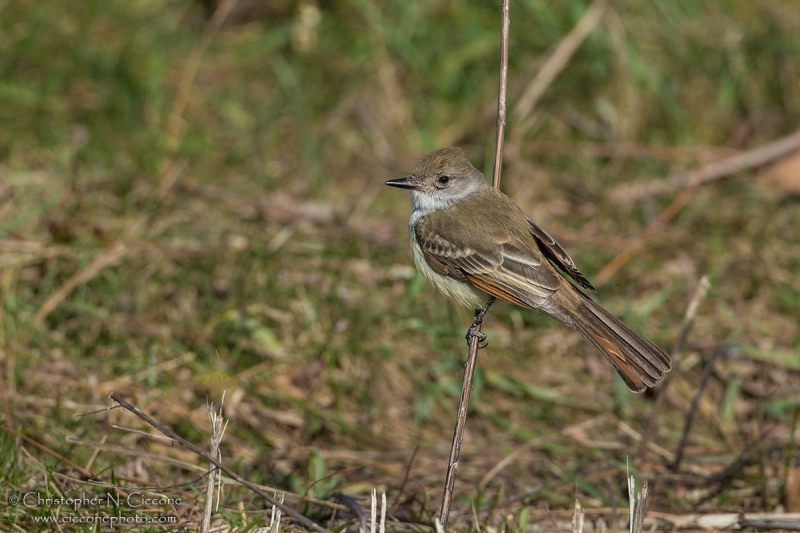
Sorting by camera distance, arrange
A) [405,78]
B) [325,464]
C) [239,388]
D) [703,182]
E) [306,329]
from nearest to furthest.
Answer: [325,464]
[239,388]
[306,329]
[703,182]
[405,78]

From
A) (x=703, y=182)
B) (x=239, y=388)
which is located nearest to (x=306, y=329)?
(x=239, y=388)

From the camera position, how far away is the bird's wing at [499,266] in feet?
13.7

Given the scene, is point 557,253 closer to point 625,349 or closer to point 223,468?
point 625,349

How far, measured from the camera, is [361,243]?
20.7 feet

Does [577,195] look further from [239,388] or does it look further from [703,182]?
[239,388]

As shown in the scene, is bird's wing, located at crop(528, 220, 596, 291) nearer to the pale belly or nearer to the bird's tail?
the bird's tail

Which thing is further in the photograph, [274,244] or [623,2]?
[623,2]

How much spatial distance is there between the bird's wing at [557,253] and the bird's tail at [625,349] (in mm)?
246

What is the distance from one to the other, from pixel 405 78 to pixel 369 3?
28.0 inches

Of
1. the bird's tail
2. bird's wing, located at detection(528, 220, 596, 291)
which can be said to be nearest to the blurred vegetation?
the bird's tail

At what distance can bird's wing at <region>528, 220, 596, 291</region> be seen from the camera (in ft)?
14.3

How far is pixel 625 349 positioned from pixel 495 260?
730mm

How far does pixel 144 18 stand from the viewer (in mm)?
7977

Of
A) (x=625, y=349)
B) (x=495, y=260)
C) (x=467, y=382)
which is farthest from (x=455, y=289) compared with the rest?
(x=467, y=382)
